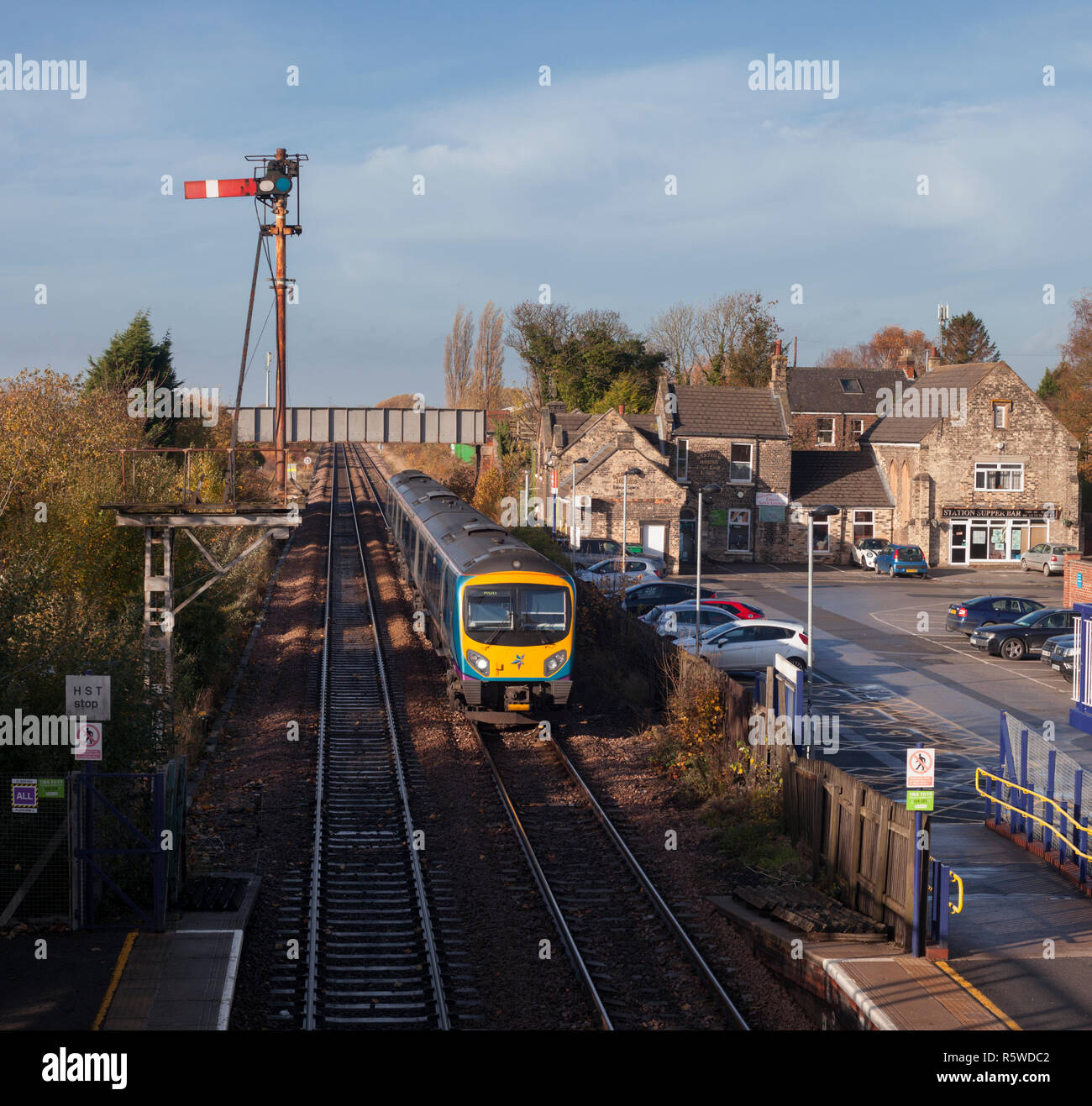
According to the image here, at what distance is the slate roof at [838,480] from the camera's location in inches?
1959

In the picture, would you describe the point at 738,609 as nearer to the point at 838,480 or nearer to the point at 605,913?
the point at 605,913

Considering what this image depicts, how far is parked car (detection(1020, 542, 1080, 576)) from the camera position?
149 ft

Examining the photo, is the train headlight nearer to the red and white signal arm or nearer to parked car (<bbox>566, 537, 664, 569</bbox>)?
the red and white signal arm

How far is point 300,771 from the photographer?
1648cm

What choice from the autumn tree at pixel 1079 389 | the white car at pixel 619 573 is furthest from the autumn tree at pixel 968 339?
the white car at pixel 619 573

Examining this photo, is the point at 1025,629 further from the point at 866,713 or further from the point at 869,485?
the point at 869,485

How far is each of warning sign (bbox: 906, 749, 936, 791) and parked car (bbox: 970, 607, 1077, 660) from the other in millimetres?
19813

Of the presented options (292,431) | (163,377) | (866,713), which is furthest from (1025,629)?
(292,431)

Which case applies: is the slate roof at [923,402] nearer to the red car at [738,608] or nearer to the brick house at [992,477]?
the brick house at [992,477]

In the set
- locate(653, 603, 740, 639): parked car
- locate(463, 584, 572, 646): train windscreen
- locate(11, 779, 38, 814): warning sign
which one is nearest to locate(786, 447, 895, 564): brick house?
locate(653, 603, 740, 639): parked car

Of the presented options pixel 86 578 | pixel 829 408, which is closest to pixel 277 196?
pixel 86 578

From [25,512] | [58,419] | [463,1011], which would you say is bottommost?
[463,1011]

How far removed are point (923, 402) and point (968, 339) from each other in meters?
37.7
